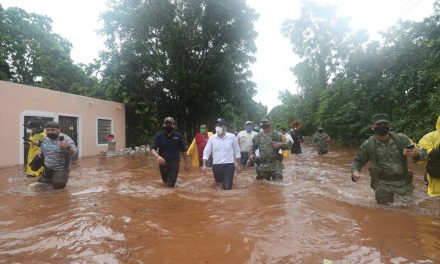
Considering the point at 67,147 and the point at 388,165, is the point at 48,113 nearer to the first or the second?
the point at 67,147

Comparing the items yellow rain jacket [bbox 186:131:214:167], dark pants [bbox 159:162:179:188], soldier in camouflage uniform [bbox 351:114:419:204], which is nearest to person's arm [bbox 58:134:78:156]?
dark pants [bbox 159:162:179:188]

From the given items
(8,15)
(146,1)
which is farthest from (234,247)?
(8,15)

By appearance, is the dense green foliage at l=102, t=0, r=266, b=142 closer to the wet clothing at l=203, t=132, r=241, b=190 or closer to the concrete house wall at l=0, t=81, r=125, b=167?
the concrete house wall at l=0, t=81, r=125, b=167

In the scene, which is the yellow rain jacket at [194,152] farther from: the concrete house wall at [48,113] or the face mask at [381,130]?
the concrete house wall at [48,113]

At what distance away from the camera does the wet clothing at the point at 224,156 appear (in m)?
7.32

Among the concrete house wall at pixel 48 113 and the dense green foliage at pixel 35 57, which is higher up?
the dense green foliage at pixel 35 57

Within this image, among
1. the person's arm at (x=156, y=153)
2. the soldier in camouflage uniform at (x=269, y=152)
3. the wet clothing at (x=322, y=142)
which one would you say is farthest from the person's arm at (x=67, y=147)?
the wet clothing at (x=322, y=142)

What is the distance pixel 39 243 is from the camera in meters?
3.84

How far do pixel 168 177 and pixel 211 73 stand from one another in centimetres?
1557

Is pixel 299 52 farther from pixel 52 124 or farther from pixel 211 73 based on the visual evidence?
pixel 52 124

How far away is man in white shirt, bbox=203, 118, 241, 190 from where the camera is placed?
732cm

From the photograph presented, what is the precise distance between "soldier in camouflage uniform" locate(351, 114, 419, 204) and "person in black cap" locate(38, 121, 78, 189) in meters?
5.13

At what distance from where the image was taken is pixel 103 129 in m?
19.5

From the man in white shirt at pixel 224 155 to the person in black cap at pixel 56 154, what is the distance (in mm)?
2739
